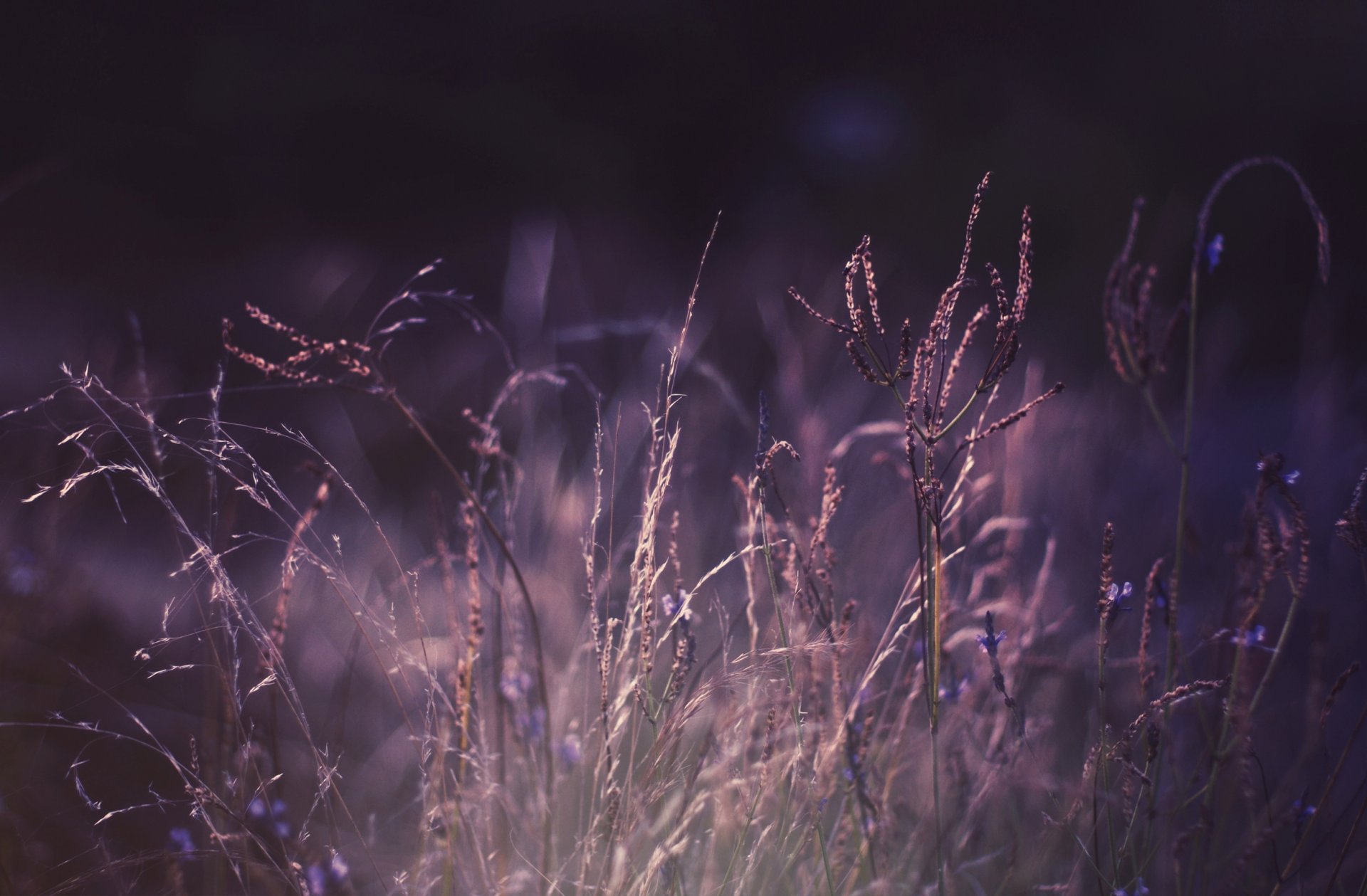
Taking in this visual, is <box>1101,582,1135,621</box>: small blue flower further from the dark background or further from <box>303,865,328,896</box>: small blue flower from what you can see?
the dark background

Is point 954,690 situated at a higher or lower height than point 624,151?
lower

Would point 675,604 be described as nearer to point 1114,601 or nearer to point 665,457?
point 665,457

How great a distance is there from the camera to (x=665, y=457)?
108 centimetres

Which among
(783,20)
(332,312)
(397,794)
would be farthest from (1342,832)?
(783,20)

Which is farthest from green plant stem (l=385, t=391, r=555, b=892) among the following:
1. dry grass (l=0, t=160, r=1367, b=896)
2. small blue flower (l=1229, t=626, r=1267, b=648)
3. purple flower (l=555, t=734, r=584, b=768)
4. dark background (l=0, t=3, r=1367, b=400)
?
dark background (l=0, t=3, r=1367, b=400)

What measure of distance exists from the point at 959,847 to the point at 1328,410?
1810 millimetres

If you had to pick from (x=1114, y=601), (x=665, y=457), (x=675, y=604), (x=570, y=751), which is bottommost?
(x=570, y=751)

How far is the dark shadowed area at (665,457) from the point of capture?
1.15 m

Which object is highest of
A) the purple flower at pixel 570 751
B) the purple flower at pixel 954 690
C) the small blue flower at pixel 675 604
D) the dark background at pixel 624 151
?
the dark background at pixel 624 151

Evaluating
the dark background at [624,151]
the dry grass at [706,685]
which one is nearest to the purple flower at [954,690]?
the dry grass at [706,685]

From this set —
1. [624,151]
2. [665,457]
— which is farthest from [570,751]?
[624,151]

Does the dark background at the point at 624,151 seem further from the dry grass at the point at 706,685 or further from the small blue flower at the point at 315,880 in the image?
the small blue flower at the point at 315,880

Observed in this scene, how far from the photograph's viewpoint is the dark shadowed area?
45.1 inches

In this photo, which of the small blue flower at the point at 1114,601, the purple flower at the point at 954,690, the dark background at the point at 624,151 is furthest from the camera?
the dark background at the point at 624,151
